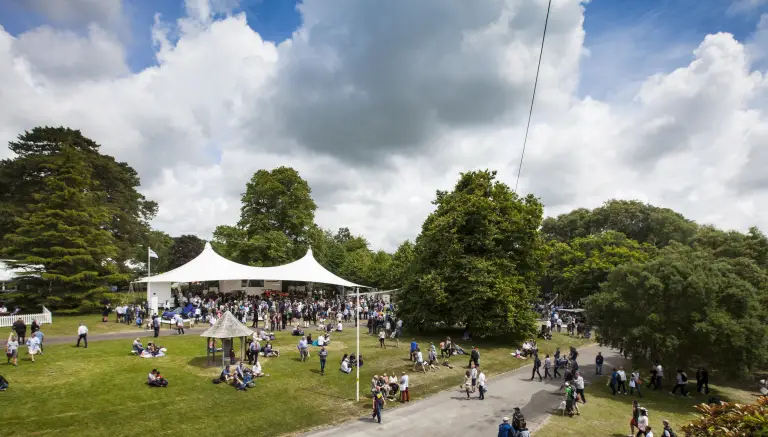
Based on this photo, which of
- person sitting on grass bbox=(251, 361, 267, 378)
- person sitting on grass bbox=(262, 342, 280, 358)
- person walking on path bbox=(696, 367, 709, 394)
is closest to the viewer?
person sitting on grass bbox=(251, 361, 267, 378)

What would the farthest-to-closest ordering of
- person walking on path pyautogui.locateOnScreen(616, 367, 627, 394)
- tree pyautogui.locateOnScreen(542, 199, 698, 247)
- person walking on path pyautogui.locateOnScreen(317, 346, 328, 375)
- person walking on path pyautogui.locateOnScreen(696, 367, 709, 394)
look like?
tree pyautogui.locateOnScreen(542, 199, 698, 247) < person walking on path pyautogui.locateOnScreen(696, 367, 709, 394) < person walking on path pyautogui.locateOnScreen(616, 367, 627, 394) < person walking on path pyautogui.locateOnScreen(317, 346, 328, 375)

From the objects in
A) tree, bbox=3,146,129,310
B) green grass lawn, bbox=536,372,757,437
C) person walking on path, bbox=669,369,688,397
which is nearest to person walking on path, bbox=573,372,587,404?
green grass lawn, bbox=536,372,757,437

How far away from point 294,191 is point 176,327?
28.0 meters

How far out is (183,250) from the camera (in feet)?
272

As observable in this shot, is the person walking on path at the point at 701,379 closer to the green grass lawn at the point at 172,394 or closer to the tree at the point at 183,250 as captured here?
the green grass lawn at the point at 172,394

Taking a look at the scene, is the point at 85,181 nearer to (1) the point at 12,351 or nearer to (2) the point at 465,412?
(1) the point at 12,351

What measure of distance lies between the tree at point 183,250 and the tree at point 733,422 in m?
82.5

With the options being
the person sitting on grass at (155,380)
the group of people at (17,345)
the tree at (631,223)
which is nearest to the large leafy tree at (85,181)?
the group of people at (17,345)

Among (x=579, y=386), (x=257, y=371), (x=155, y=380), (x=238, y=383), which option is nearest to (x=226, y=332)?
(x=257, y=371)

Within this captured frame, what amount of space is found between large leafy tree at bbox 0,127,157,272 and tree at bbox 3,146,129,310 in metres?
2.12

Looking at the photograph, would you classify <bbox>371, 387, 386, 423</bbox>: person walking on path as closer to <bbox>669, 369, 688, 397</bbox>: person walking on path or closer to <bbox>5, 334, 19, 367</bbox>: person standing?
<bbox>5, 334, 19, 367</bbox>: person standing

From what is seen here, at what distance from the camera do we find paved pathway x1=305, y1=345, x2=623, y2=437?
13961 mm

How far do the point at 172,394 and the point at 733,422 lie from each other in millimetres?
17303

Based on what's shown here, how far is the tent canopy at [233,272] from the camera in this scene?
3587 centimetres
